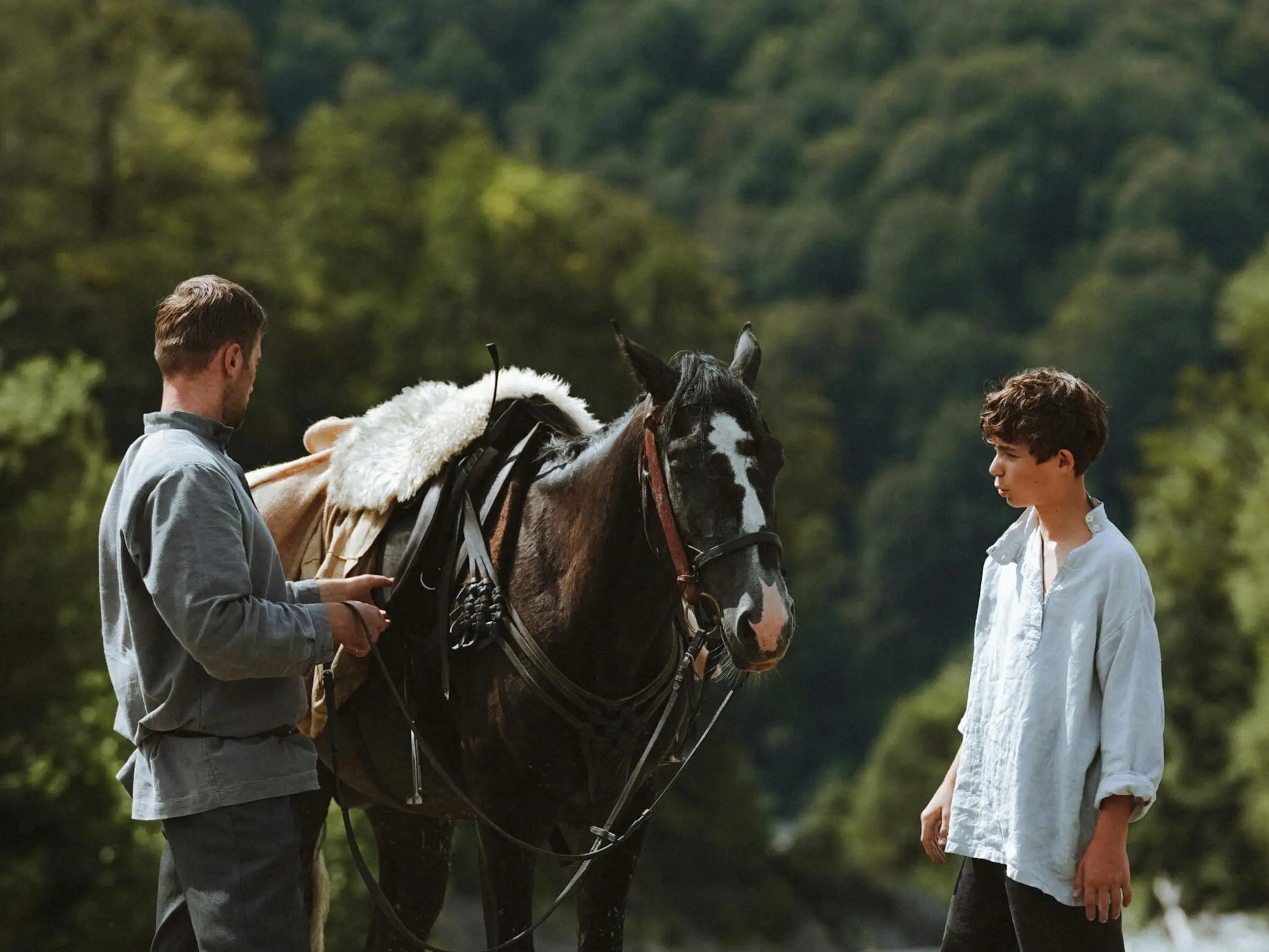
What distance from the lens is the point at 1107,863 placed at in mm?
3760

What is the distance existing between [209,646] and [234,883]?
0.47m

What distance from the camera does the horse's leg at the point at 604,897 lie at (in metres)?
5.12

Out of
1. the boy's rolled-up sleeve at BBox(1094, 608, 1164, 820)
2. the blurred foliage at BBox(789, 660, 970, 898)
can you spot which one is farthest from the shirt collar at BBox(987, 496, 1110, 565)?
the blurred foliage at BBox(789, 660, 970, 898)

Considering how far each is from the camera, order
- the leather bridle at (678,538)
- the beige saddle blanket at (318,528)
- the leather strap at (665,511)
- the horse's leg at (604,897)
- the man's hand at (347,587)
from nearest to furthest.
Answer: the man's hand at (347,587) < the leather bridle at (678,538) < the leather strap at (665,511) < the horse's leg at (604,897) < the beige saddle blanket at (318,528)

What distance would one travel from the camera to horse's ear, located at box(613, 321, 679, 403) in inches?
186

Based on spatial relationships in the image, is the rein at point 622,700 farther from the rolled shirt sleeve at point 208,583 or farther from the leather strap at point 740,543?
the rolled shirt sleeve at point 208,583

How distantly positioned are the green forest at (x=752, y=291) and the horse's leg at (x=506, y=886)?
132 inches

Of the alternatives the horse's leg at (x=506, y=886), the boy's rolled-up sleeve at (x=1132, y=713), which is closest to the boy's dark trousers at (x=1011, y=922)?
the boy's rolled-up sleeve at (x=1132, y=713)

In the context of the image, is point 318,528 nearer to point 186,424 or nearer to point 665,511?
point 665,511

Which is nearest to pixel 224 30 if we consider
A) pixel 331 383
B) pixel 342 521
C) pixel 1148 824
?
pixel 331 383

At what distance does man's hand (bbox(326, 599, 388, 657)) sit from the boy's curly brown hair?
131 cm

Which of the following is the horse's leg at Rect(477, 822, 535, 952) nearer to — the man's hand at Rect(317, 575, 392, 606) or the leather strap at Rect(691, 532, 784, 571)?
the leather strap at Rect(691, 532, 784, 571)

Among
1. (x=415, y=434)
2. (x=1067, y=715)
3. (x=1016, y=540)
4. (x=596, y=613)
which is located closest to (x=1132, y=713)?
(x=1067, y=715)

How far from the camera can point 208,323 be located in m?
3.76
